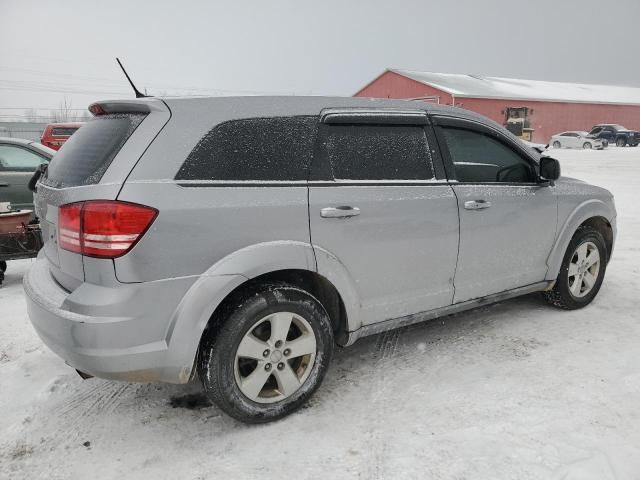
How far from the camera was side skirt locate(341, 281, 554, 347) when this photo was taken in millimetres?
3021

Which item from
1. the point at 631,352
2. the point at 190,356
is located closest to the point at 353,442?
the point at 190,356

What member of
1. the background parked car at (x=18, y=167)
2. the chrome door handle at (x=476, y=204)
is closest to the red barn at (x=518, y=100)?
the background parked car at (x=18, y=167)

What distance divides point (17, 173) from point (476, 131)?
6320 millimetres

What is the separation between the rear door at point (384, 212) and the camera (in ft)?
9.09

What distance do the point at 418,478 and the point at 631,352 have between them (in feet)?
7.12

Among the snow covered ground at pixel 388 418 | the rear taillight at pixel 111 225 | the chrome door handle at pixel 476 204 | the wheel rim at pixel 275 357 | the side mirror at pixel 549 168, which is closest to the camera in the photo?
the rear taillight at pixel 111 225

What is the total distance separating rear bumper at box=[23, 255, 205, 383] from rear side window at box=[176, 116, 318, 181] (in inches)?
22.2

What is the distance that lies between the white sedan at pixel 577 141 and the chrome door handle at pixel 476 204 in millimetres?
32613

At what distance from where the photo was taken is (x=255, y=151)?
103 inches

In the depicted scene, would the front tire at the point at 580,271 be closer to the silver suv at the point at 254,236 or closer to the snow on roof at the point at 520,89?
the silver suv at the point at 254,236

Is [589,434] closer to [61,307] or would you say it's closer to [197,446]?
[197,446]

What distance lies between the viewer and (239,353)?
252 centimetres

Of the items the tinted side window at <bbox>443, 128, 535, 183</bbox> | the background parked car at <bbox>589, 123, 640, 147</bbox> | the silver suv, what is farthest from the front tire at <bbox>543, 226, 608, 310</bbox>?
the background parked car at <bbox>589, 123, 640, 147</bbox>

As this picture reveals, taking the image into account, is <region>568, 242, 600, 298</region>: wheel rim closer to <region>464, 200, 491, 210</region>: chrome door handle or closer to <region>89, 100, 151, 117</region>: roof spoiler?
<region>464, 200, 491, 210</region>: chrome door handle
